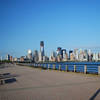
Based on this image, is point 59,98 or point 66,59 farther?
point 66,59

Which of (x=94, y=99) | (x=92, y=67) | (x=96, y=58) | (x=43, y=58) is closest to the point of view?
(x=94, y=99)

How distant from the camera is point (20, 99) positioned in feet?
20.9

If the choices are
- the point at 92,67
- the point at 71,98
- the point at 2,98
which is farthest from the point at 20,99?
the point at 92,67

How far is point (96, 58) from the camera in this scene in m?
109

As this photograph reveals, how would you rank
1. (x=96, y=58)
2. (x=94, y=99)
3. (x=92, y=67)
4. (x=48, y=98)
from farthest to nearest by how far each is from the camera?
(x=96, y=58), (x=92, y=67), (x=48, y=98), (x=94, y=99)

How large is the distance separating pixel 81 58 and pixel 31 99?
353 ft

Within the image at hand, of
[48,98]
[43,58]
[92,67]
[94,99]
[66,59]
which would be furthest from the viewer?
[43,58]

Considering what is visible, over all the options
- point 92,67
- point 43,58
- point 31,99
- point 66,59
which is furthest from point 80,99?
point 43,58

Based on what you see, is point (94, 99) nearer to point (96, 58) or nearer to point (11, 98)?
point (11, 98)

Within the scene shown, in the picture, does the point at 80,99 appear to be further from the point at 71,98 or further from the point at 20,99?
the point at 20,99

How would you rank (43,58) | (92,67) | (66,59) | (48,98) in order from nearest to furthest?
1. (48,98)
2. (92,67)
3. (66,59)
4. (43,58)

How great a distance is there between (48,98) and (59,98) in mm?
510

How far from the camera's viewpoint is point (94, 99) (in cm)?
600

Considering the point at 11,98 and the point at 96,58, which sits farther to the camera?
the point at 96,58
